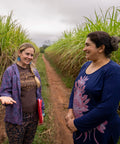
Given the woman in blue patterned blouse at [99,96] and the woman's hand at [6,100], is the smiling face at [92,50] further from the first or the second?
the woman's hand at [6,100]

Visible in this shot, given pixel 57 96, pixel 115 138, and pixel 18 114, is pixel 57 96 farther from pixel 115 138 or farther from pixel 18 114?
pixel 115 138

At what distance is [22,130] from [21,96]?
1.29ft

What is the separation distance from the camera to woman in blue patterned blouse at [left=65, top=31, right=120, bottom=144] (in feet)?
3.25

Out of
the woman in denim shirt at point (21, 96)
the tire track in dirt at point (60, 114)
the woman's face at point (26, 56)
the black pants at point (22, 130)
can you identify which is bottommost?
the tire track in dirt at point (60, 114)

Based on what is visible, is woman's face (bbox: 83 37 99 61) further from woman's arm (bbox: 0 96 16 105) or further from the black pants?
the black pants

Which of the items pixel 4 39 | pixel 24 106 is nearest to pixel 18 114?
pixel 24 106

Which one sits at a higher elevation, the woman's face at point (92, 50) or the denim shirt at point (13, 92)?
the woman's face at point (92, 50)

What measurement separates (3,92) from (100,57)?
102cm

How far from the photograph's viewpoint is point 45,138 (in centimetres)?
236

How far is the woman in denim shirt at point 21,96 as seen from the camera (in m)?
1.42

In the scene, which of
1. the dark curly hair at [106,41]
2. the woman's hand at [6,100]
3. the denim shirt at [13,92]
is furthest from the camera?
the denim shirt at [13,92]

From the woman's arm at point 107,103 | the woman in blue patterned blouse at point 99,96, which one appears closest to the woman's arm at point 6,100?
the woman in blue patterned blouse at point 99,96

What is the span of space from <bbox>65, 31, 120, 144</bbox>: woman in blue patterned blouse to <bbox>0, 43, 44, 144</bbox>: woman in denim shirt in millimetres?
586

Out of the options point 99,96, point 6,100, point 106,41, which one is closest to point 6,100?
point 6,100
